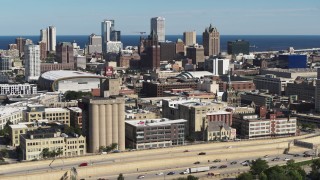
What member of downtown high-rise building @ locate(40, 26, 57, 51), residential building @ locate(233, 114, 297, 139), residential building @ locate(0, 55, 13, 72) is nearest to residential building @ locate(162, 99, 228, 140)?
residential building @ locate(233, 114, 297, 139)

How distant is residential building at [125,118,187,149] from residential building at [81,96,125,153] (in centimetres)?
142

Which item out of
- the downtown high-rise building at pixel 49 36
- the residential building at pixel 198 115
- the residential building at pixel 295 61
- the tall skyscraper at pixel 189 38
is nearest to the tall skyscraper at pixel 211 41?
the residential building at pixel 295 61

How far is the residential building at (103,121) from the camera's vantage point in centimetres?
3209

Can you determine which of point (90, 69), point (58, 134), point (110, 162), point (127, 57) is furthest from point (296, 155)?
point (127, 57)

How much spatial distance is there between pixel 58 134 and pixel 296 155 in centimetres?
1428

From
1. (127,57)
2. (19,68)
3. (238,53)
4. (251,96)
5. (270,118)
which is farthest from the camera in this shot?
(238,53)

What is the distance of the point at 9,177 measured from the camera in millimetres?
26016

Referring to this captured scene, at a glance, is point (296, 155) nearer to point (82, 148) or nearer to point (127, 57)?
point (82, 148)

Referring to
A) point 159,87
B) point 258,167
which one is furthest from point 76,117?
point 159,87

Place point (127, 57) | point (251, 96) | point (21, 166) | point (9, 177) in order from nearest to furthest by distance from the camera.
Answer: point (9, 177)
point (21, 166)
point (251, 96)
point (127, 57)

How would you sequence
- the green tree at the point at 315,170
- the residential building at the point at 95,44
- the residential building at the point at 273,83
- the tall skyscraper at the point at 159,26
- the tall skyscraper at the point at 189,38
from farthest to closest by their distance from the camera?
the tall skyscraper at the point at 159,26 < the tall skyscraper at the point at 189,38 < the residential building at the point at 95,44 < the residential building at the point at 273,83 < the green tree at the point at 315,170

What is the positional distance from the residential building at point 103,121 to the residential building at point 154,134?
4.67ft

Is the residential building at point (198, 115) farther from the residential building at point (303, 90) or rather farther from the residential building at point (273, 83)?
the residential building at point (273, 83)

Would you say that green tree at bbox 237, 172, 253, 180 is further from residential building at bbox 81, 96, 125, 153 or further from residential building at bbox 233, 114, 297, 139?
residential building at bbox 233, 114, 297, 139
